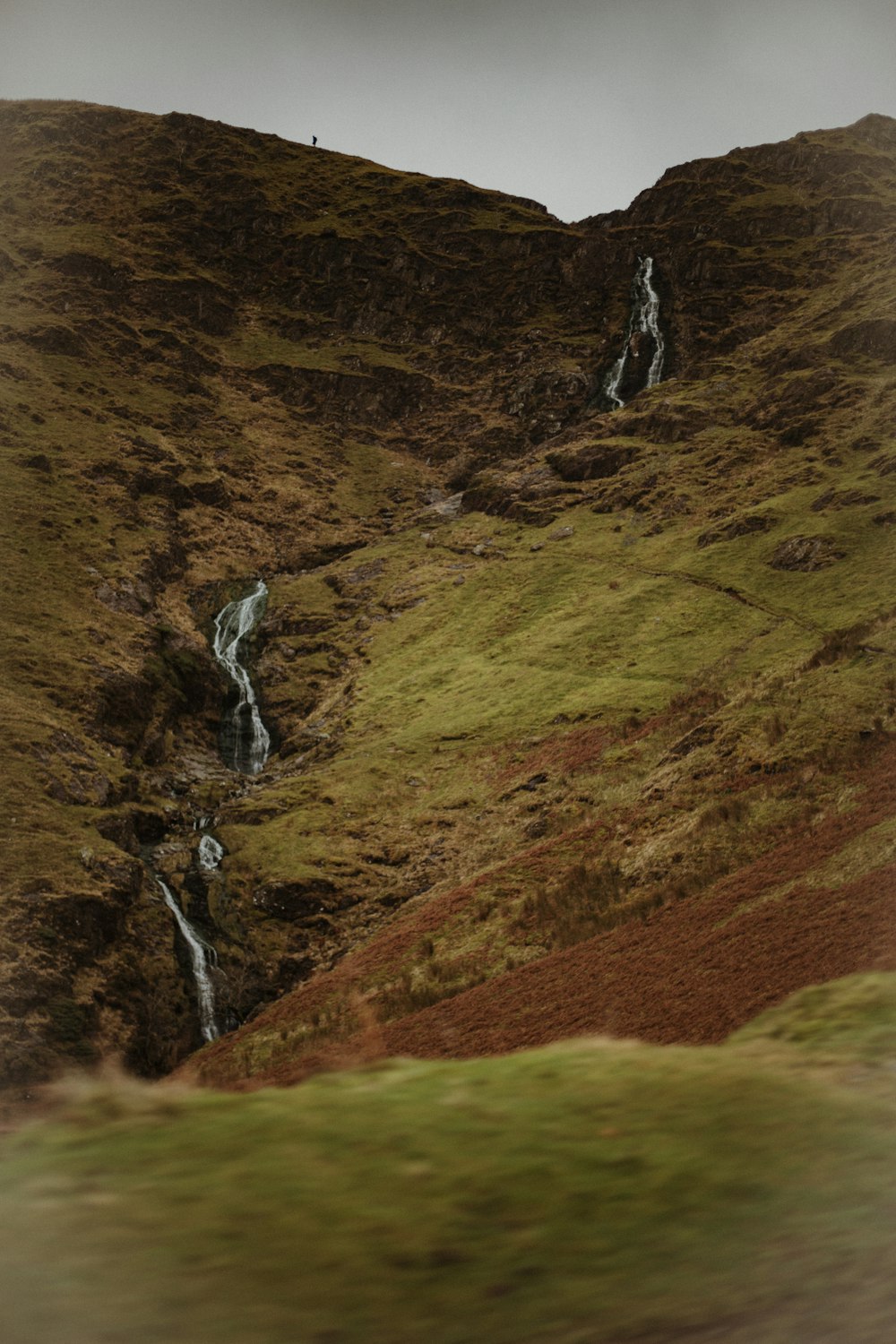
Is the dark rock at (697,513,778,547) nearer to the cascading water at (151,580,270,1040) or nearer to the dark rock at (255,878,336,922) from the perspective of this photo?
the cascading water at (151,580,270,1040)

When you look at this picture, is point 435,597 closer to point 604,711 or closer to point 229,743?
point 229,743

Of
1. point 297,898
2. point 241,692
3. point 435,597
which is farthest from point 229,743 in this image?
point 297,898

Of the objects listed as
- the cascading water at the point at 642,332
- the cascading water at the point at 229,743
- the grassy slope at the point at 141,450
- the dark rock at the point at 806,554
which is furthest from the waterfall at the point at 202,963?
the cascading water at the point at 642,332

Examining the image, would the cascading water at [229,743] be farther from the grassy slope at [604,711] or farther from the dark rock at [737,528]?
the dark rock at [737,528]

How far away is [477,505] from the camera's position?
345 feet

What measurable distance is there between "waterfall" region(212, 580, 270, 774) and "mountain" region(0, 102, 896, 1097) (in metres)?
1.72

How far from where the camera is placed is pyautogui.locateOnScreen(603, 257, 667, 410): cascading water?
134 meters

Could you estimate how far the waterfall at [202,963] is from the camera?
37.1m

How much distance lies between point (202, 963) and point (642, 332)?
5275 inches

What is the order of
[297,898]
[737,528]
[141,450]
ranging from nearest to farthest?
[297,898], [737,528], [141,450]

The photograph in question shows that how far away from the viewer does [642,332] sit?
477ft

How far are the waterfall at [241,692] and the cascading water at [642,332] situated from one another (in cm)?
6321

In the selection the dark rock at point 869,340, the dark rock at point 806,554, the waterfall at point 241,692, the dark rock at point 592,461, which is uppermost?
the dark rock at point 869,340

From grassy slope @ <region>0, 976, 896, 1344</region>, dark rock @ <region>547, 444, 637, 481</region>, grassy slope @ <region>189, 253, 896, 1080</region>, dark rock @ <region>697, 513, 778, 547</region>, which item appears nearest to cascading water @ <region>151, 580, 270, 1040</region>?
grassy slope @ <region>189, 253, 896, 1080</region>
